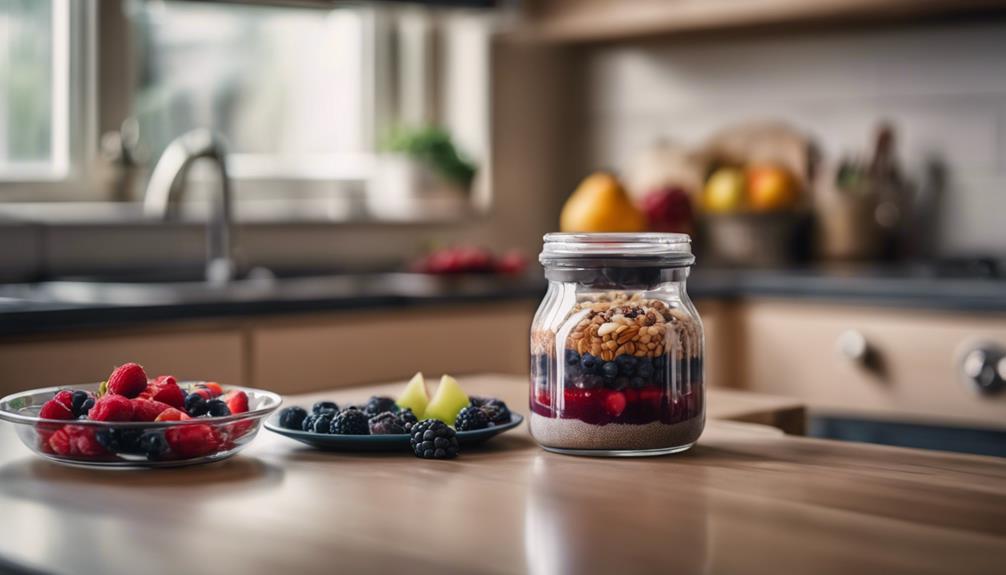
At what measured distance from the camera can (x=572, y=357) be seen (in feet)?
3.73

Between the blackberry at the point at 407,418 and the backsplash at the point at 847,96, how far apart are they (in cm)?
224

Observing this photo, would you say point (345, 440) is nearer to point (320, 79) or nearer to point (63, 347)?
point (63, 347)

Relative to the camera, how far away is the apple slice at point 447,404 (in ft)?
4.13

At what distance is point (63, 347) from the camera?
6.78 ft

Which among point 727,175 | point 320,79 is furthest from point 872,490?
point 320,79

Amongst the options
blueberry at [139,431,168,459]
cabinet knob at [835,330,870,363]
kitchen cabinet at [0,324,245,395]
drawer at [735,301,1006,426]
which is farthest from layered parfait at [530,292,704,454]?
cabinet knob at [835,330,870,363]

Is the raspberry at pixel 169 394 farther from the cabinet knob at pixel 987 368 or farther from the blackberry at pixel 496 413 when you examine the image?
the cabinet knob at pixel 987 368

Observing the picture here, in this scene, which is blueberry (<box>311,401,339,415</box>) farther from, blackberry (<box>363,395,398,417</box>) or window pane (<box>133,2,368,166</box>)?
window pane (<box>133,2,368,166</box>)

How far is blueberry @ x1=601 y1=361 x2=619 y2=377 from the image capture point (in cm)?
112

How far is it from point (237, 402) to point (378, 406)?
141 millimetres

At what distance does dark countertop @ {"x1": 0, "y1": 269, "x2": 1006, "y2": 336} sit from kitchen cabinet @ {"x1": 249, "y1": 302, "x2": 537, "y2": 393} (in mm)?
29

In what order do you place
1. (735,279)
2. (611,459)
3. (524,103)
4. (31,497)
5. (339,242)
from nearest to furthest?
(31,497) → (611,459) → (735,279) → (339,242) → (524,103)

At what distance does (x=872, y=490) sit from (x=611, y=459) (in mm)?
236

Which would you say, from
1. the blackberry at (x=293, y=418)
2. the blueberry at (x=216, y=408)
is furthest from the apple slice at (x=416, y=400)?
the blueberry at (x=216, y=408)
